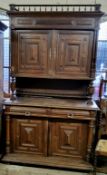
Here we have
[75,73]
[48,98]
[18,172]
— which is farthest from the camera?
[48,98]

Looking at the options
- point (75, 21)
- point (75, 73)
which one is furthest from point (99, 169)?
point (75, 21)

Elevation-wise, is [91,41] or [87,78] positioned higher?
[91,41]

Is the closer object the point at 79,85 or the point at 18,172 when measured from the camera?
the point at 18,172

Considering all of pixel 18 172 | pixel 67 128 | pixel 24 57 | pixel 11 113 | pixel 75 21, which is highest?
pixel 75 21

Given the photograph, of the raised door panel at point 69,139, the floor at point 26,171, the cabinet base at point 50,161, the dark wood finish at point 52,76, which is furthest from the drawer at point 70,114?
the floor at point 26,171

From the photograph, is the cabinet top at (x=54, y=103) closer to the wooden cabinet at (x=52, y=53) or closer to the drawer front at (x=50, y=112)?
the drawer front at (x=50, y=112)

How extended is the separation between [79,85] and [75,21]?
99 centimetres

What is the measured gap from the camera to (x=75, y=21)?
9.02ft

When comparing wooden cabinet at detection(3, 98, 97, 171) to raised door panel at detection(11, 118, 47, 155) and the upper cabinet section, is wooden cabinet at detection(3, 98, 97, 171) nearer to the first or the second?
raised door panel at detection(11, 118, 47, 155)

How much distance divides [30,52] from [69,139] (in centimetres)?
134

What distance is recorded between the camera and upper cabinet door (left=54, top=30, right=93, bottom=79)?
9.21 feet

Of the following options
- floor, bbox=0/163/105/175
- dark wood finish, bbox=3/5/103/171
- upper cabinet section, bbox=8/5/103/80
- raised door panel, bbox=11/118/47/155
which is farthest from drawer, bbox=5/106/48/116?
floor, bbox=0/163/105/175

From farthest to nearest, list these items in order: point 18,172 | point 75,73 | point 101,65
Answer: point 101,65
point 75,73
point 18,172

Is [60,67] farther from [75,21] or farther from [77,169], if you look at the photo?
[77,169]
